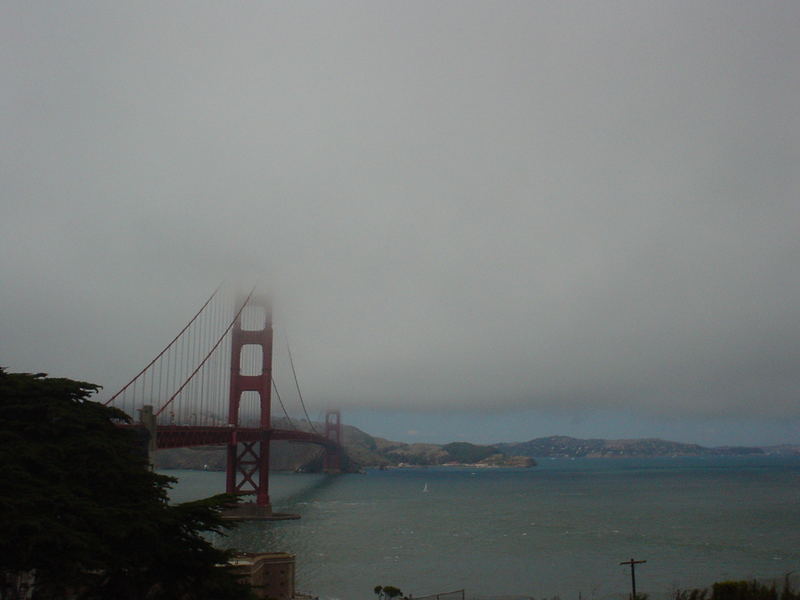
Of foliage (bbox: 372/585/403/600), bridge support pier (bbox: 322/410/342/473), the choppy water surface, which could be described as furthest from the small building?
bridge support pier (bbox: 322/410/342/473)

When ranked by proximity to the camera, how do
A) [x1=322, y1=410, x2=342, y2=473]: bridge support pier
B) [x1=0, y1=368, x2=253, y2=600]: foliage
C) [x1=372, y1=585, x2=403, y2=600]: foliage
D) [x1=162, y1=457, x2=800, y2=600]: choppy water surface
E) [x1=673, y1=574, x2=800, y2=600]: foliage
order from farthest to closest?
[x1=322, y1=410, x2=342, y2=473]: bridge support pier, [x1=162, y1=457, x2=800, y2=600]: choppy water surface, [x1=372, y1=585, x2=403, y2=600]: foliage, [x1=673, y1=574, x2=800, y2=600]: foliage, [x1=0, y1=368, x2=253, y2=600]: foliage

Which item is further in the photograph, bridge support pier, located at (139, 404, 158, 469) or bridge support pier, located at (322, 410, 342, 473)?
bridge support pier, located at (322, 410, 342, 473)

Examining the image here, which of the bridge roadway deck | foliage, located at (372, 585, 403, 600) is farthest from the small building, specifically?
the bridge roadway deck

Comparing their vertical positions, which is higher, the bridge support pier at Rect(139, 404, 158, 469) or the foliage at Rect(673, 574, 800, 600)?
the bridge support pier at Rect(139, 404, 158, 469)

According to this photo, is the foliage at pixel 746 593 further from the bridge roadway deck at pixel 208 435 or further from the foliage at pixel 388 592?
the bridge roadway deck at pixel 208 435

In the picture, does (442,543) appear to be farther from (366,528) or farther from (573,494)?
(573,494)

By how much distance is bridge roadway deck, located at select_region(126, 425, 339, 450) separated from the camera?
43.3 m

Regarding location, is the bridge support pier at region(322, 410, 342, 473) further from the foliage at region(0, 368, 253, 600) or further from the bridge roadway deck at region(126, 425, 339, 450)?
the foliage at region(0, 368, 253, 600)

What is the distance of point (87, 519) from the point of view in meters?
11.8

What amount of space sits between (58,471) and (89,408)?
2.65 m

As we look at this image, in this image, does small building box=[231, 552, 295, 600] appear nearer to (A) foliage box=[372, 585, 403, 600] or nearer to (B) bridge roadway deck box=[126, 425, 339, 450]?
(A) foliage box=[372, 585, 403, 600]

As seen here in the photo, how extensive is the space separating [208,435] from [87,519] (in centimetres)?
4401

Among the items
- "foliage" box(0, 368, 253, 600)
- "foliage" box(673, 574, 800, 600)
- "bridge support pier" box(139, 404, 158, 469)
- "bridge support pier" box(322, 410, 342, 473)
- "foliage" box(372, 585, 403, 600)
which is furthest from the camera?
"bridge support pier" box(322, 410, 342, 473)

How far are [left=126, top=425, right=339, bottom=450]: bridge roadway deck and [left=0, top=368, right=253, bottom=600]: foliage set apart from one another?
2876cm
